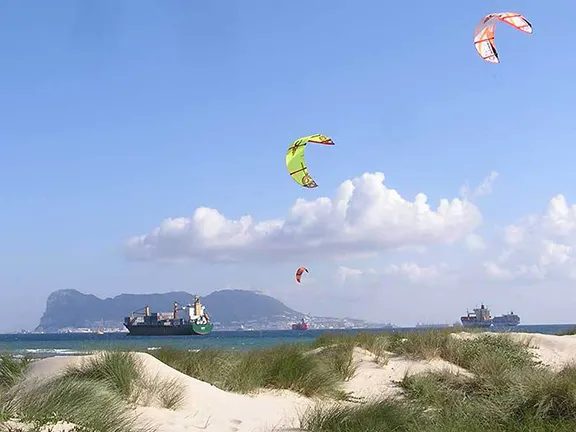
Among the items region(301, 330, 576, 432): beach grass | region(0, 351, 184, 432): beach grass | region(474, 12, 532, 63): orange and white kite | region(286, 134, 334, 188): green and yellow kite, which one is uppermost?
region(474, 12, 532, 63): orange and white kite

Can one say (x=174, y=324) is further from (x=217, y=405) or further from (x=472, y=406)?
(x=472, y=406)

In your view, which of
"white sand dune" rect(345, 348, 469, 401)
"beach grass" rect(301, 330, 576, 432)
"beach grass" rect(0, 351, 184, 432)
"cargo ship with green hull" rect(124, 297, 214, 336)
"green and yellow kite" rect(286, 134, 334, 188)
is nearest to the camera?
"beach grass" rect(0, 351, 184, 432)

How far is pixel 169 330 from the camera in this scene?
7744 centimetres

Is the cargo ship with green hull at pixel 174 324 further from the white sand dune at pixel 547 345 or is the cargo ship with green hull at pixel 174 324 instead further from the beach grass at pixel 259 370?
the beach grass at pixel 259 370

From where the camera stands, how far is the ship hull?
75.7m

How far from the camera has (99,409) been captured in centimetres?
742

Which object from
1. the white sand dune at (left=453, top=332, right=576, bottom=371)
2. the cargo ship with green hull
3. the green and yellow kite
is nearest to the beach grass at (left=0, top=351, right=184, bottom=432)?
the green and yellow kite

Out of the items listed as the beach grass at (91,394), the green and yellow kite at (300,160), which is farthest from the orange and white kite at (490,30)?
the beach grass at (91,394)

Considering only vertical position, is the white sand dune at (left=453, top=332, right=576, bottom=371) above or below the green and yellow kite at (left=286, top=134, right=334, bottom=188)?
below

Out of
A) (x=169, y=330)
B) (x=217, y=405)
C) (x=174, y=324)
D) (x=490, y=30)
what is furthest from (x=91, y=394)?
(x=169, y=330)

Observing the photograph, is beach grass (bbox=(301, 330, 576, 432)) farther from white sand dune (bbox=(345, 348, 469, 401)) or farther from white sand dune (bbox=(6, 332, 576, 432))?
white sand dune (bbox=(6, 332, 576, 432))

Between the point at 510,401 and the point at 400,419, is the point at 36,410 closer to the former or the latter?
the point at 400,419

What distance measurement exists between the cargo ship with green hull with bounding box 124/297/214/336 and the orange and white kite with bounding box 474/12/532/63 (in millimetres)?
63013

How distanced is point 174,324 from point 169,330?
2.89ft
